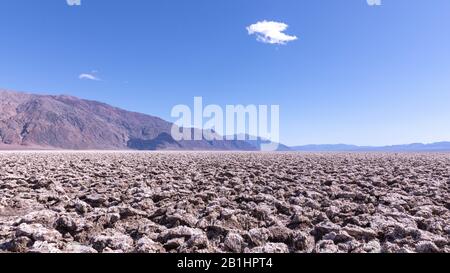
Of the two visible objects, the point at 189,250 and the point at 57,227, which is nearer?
the point at 189,250

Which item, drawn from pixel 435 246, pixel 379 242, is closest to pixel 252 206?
pixel 379 242

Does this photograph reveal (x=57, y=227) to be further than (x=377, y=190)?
No

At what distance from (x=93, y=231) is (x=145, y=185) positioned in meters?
3.61

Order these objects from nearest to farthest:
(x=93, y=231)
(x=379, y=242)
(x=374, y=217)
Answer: (x=379, y=242) → (x=93, y=231) → (x=374, y=217)

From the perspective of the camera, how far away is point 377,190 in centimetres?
736

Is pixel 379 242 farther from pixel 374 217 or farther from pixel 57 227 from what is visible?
pixel 57 227

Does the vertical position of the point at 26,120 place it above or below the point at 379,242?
above

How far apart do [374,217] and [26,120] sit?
188992mm

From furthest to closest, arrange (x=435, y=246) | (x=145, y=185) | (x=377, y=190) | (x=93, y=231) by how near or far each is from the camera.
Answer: (x=145, y=185), (x=377, y=190), (x=93, y=231), (x=435, y=246)

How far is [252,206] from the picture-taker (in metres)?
5.57

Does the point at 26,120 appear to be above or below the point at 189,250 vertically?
above
